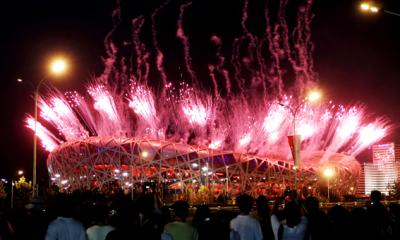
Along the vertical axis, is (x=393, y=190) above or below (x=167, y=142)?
below

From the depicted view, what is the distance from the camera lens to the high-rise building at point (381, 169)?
2562 inches

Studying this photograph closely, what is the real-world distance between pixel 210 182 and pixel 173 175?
6.54m

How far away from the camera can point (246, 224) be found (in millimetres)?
7539

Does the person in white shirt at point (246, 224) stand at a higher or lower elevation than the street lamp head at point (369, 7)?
lower

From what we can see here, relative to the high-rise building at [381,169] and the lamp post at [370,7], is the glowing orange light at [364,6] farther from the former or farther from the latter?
the high-rise building at [381,169]

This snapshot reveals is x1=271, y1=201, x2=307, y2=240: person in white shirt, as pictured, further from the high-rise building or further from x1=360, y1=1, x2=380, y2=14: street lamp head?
the high-rise building

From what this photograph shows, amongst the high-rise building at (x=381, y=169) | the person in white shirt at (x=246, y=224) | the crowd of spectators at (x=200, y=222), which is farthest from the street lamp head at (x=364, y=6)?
the high-rise building at (x=381, y=169)

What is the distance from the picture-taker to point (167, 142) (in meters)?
59.1

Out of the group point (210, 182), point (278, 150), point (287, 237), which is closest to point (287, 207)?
point (287, 237)

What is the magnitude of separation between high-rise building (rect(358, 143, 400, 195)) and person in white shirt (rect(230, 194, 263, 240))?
60916 mm

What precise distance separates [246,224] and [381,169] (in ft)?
206

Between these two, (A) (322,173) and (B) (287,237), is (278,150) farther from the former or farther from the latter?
(B) (287,237)

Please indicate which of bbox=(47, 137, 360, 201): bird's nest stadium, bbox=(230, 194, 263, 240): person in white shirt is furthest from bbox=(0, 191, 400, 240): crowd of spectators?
bbox=(47, 137, 360, 201): bird's nest stadium

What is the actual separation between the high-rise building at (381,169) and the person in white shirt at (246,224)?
200 feet
